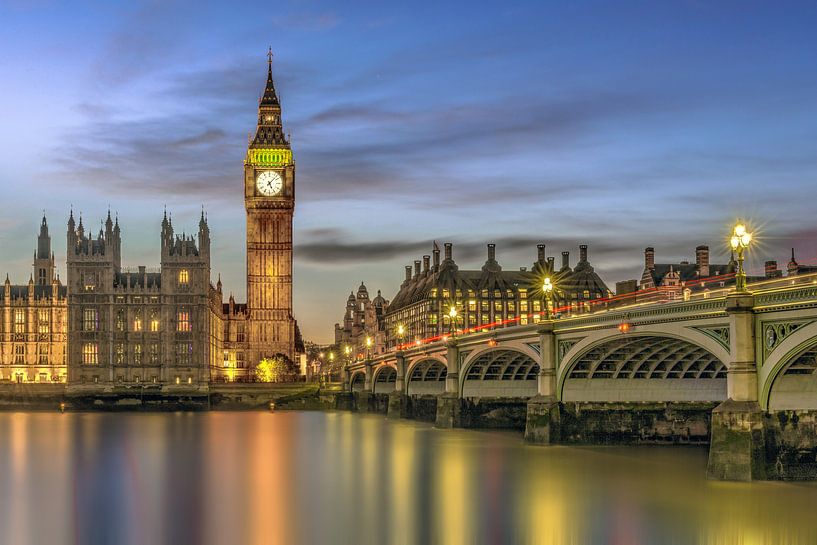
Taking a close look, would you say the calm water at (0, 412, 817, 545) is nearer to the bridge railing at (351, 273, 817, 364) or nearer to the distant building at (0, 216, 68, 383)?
the bridge railing at (351, 273, 817, 364)

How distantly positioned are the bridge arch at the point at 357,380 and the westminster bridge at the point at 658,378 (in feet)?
79.9

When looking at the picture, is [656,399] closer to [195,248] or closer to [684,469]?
[684,469]

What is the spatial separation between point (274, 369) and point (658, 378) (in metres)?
107

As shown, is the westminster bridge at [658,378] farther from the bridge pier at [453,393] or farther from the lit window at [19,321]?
the lit window at [19,321]

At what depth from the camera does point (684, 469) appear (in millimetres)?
50312

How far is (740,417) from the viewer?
132ft

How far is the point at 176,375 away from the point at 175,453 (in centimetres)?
9046

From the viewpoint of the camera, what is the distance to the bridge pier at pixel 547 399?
60719 millimetres

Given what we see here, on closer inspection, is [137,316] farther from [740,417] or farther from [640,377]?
[740,417]

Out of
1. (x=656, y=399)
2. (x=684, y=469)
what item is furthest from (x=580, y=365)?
(x=684, y=469)

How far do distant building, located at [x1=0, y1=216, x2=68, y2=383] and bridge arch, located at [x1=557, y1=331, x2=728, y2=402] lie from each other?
11706 cm

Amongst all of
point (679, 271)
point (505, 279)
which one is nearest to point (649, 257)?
point (679, 271)

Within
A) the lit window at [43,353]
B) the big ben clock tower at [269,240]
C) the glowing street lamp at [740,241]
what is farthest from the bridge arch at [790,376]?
the lit window at [43,353]

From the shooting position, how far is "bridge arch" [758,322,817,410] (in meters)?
39.1
